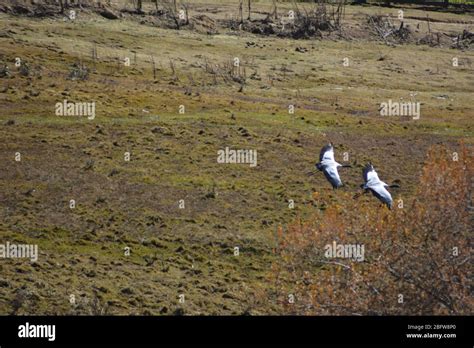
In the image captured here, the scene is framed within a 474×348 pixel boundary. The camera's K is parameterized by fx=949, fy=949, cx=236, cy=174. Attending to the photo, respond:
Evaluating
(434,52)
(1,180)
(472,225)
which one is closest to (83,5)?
(434,52)

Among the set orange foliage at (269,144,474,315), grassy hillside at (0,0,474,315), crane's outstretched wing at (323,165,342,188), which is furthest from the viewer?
crane's outstretched wing at (323,165,342,188)

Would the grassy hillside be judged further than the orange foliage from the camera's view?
Yes

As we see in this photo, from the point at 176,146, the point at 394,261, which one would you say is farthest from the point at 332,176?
the point at 394,261

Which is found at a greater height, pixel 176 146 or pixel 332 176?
pixel 176 146

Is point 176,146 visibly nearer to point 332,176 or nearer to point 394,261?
point 332,176

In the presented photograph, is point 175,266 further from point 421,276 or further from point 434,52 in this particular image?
point 434,52

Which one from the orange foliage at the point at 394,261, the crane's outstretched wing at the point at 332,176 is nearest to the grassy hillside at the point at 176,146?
the crane's outstretched wing at the point at 332,176

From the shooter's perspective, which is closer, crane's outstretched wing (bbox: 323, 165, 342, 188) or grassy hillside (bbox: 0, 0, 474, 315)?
grassy hillside (bbox: 0, 0, 474, 315)

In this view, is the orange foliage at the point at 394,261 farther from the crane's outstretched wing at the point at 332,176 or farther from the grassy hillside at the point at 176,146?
the crane's outstretched wing at the point at 332,176

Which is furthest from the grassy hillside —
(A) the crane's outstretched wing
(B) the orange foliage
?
(B) the orange foliage

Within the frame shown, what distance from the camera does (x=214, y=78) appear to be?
1816 inches

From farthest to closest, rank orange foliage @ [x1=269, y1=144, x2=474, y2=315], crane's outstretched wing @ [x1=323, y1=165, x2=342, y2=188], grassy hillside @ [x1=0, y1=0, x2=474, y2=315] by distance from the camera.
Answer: crane's outstretched wing @ [x1=323, y1=165, x2=342, y2=188] < grassy hillside @ [x1=0, y1=0, x2=474, y2=315] < orange foliage @ [x1=269, y1=144, x2=474, y2=315]

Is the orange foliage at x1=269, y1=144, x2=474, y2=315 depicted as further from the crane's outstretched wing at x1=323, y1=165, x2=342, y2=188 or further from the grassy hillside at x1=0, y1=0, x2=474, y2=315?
the crane's outstretched wing at x1=323, y1=165, x2=342, y2=188

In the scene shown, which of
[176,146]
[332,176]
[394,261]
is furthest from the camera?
[176,146]
